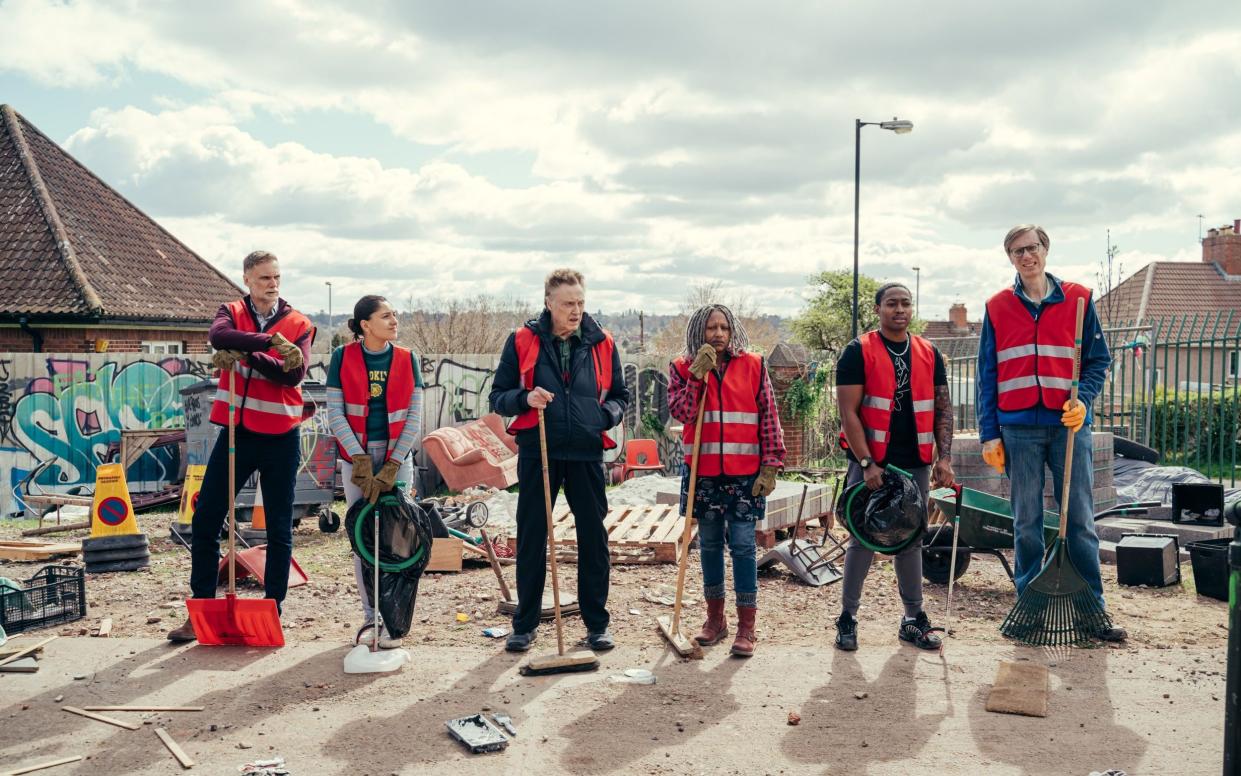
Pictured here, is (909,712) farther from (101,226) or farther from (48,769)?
(101,226)

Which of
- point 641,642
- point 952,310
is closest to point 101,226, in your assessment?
point 641,642

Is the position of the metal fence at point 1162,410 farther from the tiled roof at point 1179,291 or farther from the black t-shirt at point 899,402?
the tiled roof at point 1179,291

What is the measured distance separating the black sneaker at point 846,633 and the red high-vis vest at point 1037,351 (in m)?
1.45

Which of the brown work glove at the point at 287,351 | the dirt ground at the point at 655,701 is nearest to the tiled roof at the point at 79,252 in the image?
the dirt ground at the point at 655,701

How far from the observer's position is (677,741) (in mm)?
3975

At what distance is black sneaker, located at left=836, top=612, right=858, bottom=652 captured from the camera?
5.12 meters

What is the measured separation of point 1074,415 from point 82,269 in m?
15.3

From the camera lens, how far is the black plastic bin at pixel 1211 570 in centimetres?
626

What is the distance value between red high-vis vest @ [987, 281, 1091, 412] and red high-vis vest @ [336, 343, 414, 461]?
325cm

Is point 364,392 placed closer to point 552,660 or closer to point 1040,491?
point 552,660

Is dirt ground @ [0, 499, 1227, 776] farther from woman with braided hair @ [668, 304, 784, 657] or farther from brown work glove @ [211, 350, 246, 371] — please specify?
brown work glove @ [211, 350, 246, 371]

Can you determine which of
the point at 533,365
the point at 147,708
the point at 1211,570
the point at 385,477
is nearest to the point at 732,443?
the point at 533,365

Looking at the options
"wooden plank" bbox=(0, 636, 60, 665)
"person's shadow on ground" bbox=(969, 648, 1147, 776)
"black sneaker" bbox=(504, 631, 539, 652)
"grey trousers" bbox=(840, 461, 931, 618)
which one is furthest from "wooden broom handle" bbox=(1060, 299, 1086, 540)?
"wooden plank" bbox=(0, 636, 60, 665)

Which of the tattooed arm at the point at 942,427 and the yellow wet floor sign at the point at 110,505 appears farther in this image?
the yellow wet floor sign at the point at 110,505
